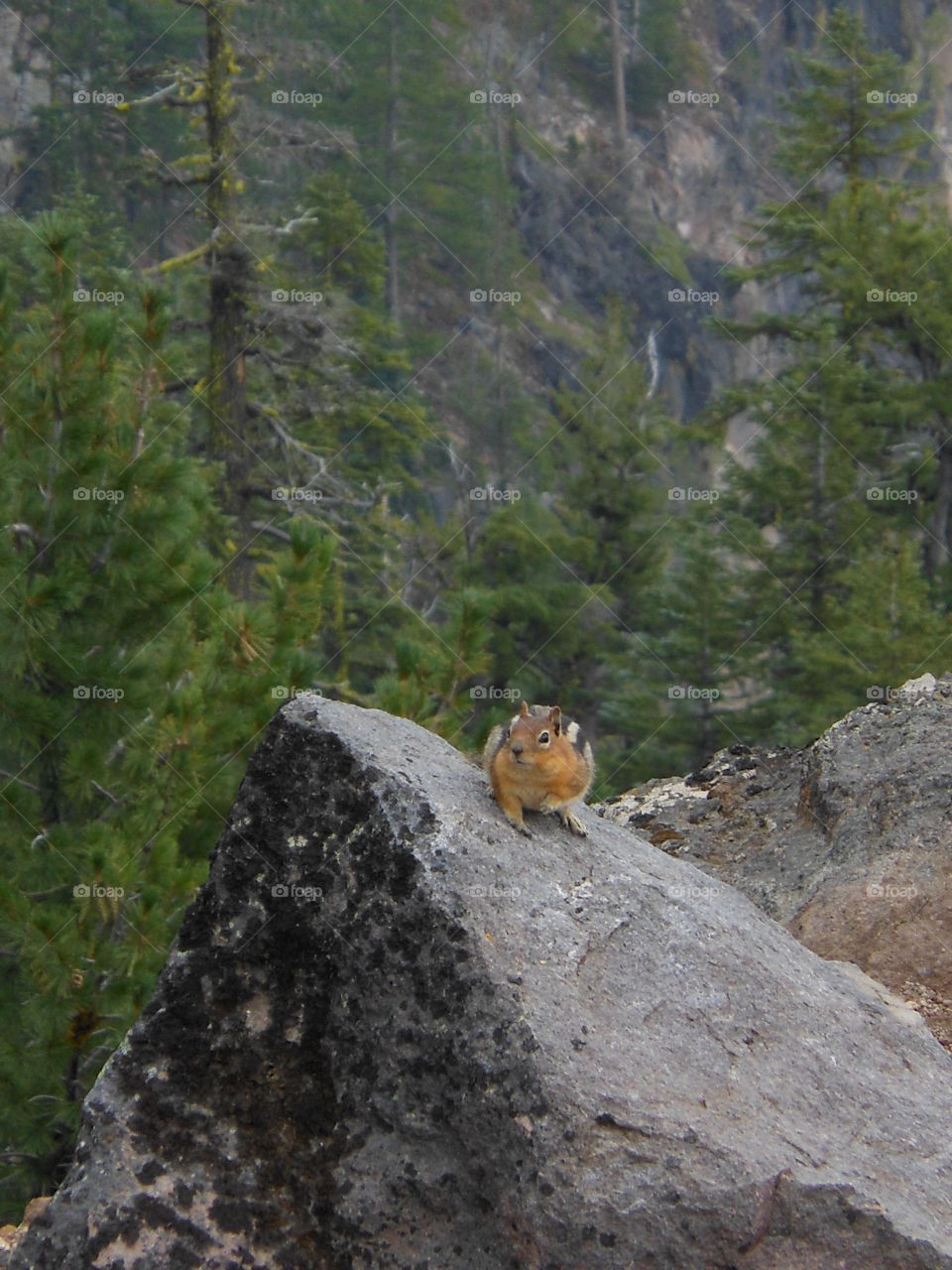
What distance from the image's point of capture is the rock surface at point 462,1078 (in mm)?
3676

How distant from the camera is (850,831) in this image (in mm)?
5820

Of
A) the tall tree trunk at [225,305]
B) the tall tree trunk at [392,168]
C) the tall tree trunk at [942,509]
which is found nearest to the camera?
the tall tree trunk at [225,305]

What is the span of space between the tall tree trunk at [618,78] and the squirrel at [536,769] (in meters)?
59.0

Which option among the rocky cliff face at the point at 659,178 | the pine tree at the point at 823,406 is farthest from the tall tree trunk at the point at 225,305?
the rocky cliff face at the point at 659,178

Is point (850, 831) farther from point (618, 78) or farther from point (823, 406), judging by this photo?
point (618, 78)

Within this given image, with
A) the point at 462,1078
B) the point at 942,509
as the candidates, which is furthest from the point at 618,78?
the point at 462,1078

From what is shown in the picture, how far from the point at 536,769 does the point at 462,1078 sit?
1.00 meters

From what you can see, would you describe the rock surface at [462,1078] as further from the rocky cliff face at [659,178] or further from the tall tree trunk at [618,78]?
the tall tree trunk at [618,78]

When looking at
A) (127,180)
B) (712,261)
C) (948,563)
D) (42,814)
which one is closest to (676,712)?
(948,563)

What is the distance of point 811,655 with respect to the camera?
2073 cm

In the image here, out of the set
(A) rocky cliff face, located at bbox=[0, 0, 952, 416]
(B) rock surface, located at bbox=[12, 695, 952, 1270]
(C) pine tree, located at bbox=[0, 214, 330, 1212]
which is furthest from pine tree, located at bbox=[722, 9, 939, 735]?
(A) rocky cliff face, located at bbox=[0, 0, 952, 416]

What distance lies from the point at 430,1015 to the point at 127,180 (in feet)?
132

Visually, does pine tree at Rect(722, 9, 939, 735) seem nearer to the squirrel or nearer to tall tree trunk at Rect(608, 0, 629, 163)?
the squirrel

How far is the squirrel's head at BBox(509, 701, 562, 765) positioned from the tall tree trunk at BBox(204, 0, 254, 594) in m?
12.6
